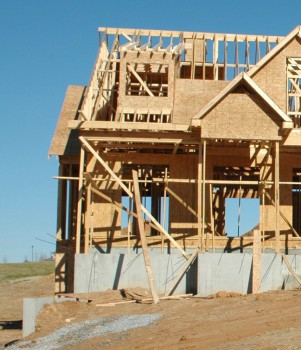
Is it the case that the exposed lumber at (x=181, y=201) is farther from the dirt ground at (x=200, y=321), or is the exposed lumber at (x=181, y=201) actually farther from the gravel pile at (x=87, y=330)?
the gravel pile at (x=87, y=330)

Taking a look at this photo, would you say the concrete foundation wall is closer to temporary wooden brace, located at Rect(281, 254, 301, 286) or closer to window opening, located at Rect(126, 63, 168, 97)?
temporary wooden brace, located at Rect(281, 254, 301, 286)

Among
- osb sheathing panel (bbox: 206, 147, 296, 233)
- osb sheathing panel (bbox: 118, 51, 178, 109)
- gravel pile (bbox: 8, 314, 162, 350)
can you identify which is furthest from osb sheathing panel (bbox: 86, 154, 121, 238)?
gravel pile (bbox: 8, 314, 162, 350)

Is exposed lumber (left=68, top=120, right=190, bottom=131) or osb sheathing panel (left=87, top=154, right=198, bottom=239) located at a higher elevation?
exposed lumber (left=68, top=120, right=190, bottom=131)

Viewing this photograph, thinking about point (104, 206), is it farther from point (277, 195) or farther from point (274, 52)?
point (274, 52)

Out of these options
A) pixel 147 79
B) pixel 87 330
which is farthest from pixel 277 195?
pixel 87 330

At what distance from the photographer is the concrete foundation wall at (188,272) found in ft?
77.6

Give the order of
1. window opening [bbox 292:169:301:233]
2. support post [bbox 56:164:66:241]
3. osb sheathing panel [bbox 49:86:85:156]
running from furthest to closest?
window opening [bbox 292:169:301:233] → support post [bbox 56:164:66:241] → osb sheathing panel [bbox 49:86:85:156]

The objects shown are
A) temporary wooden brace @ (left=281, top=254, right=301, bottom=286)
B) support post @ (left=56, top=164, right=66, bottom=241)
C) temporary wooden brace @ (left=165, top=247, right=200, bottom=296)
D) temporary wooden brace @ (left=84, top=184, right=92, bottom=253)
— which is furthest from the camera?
support post @ (left=56, top=164, right=66, bottom=241)

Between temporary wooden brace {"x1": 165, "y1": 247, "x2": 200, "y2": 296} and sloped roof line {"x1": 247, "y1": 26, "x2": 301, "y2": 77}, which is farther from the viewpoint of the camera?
sloped roof line {"x1": 247, "y1": 26, "x2": 301, "y2": 77}

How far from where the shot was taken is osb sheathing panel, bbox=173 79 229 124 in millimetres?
27609

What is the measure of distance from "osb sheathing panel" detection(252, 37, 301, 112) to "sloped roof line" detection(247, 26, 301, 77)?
18cm

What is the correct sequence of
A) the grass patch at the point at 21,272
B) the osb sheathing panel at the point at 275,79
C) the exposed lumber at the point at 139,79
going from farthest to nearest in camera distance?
the grass patch at the point at 21,272
the exposed lumber at the point at 139,79
the osb sheathing panel at the point at 275,79

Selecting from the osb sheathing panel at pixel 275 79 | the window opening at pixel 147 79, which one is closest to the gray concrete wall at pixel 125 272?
the window opening at pixel 147 79

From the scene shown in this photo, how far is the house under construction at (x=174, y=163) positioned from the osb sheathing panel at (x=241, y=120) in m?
0.03
